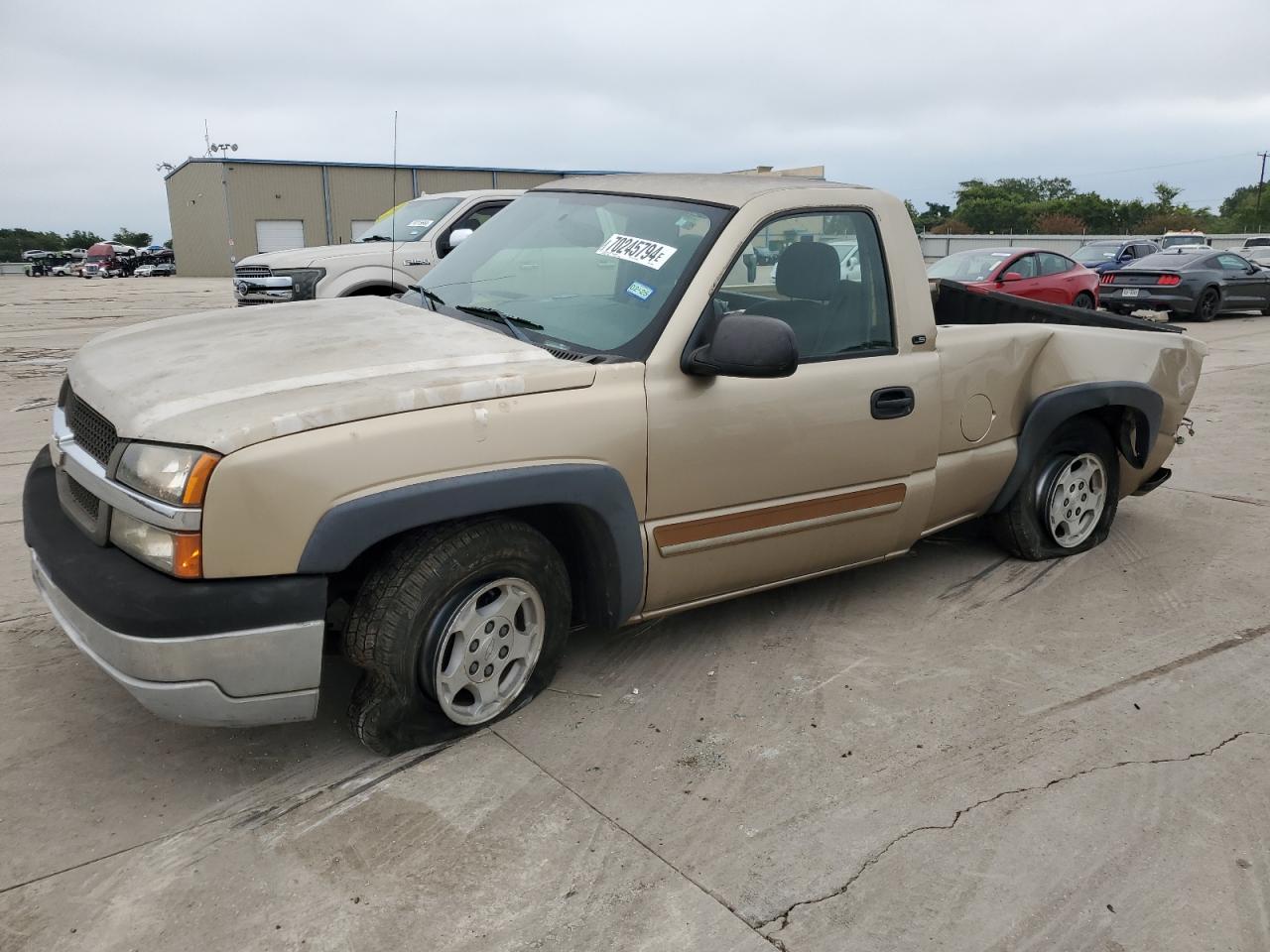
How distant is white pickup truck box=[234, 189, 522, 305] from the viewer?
945cm

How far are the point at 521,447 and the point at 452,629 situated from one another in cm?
57

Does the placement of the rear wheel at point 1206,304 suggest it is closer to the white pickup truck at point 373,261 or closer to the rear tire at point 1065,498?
the white pickup truck at point 373,261

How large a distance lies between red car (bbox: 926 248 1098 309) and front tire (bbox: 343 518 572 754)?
541 inches

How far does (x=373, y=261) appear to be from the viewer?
9.56 m

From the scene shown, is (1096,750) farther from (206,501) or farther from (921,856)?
(206,501)

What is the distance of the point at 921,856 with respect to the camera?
2.71 metres

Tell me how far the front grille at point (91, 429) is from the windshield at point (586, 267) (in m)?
1.31

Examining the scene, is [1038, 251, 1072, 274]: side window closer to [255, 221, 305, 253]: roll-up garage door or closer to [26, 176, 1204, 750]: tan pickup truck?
[26, 176, 1204, 750]: tan pickup truck

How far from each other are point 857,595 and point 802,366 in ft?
4.34

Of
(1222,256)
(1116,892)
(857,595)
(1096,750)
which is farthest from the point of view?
(1222,256)

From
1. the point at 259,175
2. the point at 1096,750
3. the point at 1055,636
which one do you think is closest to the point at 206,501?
the point at 1096,750

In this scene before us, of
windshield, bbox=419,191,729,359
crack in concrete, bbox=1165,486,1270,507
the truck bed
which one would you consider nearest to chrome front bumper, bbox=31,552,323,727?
windshield, bbox=419,191,729,359

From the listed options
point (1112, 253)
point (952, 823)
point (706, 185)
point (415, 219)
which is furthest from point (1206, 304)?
point (952, 823)

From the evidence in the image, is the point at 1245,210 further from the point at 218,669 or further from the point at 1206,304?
the point at 218,669
